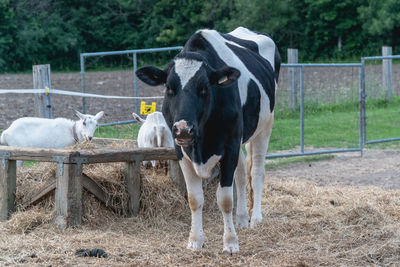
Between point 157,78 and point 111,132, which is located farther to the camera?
point 111,132

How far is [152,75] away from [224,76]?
64 cm

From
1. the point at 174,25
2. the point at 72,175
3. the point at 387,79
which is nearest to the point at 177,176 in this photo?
the point at 72,175

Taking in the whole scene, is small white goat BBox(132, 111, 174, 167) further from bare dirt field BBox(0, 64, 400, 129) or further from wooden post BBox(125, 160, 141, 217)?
bare dirt field BBox(0, 64, 400, 129)

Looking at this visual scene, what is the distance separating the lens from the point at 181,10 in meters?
35.1

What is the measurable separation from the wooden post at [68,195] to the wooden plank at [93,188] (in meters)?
0.17

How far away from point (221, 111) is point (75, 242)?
1890 mm

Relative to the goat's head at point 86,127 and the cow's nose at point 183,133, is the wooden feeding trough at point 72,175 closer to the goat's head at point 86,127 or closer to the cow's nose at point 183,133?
the cow's nose at point 183,133

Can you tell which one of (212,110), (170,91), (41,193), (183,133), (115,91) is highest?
(170,91)

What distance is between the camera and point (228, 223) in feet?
19.2

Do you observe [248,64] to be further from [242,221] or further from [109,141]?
[109,141]

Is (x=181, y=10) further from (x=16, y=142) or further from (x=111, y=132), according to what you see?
(x=16, y=142)

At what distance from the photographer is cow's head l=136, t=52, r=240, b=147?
516 cm

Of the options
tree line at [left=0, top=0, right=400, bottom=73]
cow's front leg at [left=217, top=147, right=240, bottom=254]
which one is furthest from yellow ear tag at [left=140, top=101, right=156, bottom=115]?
tree line at [left=0, top=0, right=400, bottom=73]

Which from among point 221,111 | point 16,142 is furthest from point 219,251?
point 16,142
